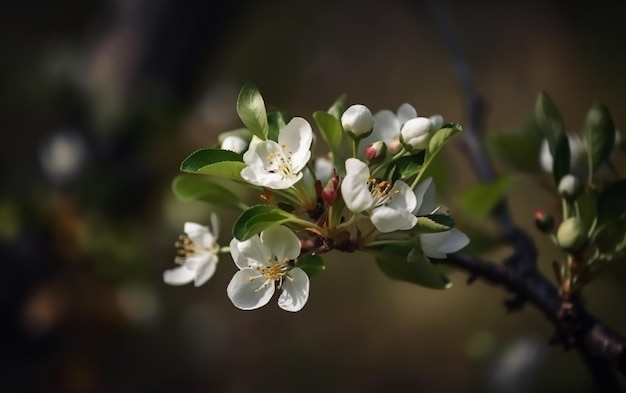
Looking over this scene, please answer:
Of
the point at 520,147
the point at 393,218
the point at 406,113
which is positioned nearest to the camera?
the point at 393,218

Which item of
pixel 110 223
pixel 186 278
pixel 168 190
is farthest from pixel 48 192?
pixel 186 278

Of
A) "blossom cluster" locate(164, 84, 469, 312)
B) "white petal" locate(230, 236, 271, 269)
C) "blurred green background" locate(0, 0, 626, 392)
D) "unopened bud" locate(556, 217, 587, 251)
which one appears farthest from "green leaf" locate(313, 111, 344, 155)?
"blurred green background" locate(0, 0, 626, 392)

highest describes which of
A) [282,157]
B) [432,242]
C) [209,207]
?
[209,207]

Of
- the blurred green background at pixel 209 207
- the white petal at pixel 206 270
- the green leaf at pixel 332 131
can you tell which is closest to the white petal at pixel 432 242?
the green leaf at pixel 332 131

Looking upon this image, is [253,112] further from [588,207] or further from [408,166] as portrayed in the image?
[588,207]

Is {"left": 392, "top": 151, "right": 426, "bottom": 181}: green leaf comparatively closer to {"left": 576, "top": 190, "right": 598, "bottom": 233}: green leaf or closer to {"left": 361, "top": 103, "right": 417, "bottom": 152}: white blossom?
{"left": 361, "top": 103, "right": 417, "bottom": 152}: white blossom

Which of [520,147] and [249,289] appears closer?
[249,289]

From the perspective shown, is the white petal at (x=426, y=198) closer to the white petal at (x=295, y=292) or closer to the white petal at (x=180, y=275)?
the white petal at (x=295, y=292)

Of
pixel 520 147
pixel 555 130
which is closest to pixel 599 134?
pixel 555 130
